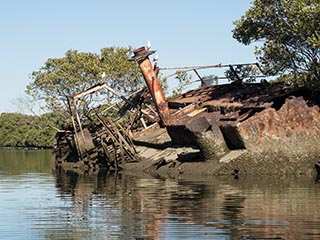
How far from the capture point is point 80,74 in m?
73.1

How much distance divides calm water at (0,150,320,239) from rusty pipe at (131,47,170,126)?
9.02 m

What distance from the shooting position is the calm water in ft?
49.8

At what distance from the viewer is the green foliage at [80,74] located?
2763 inches

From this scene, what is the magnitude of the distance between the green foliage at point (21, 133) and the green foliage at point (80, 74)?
2824cm

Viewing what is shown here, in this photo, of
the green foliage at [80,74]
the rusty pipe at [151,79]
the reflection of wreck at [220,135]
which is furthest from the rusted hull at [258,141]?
the green foliage at [80,74]

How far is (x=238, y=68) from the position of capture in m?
43.2

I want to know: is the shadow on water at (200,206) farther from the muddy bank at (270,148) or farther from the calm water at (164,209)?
the muddy bank at (270,148)

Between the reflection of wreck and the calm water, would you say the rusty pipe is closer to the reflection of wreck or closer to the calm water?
the reflection of wreck

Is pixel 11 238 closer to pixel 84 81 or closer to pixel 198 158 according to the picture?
pixel 198 158

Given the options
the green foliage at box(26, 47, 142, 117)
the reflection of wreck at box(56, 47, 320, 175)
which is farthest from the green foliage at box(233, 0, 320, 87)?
the green foliage at box(26, 47, 142, 117)

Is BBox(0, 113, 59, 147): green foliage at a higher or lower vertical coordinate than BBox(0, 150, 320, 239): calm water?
higher

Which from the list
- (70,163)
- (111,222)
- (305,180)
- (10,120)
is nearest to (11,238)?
(111,222)

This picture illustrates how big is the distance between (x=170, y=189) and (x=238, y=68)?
61.3 ft

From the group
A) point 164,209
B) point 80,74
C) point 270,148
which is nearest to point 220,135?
point 270,148
